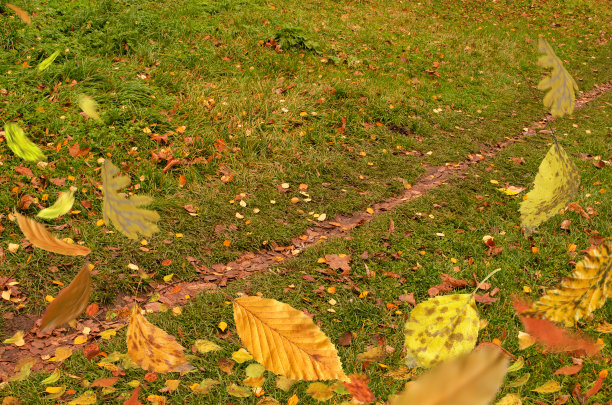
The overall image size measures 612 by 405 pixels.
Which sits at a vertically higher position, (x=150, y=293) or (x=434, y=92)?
(x=434, y=92)

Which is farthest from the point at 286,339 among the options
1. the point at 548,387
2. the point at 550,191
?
the point at 548,387

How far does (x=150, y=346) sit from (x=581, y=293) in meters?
0.37

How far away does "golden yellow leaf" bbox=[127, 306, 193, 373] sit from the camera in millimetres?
429

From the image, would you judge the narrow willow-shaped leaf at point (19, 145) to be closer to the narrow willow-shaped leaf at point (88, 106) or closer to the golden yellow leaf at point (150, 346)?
the narrow willow-shaped leaf at point (88, 106)

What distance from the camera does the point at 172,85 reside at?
5.25m

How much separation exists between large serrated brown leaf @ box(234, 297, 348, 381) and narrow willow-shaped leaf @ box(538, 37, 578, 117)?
0.24m

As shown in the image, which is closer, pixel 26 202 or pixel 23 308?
pixel 23 308

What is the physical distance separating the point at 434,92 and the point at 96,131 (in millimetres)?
4591

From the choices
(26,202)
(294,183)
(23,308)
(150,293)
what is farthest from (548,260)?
(26,202)

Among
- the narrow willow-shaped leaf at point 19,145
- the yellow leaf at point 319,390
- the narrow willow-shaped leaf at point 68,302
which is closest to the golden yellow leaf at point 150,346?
the narrow willow-shaped leaf at point 68,302

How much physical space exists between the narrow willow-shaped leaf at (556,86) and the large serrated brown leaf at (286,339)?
0.80 feet

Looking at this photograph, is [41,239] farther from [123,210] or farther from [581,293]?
[581,293]

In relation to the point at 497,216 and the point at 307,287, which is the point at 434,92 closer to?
the point at 497,216

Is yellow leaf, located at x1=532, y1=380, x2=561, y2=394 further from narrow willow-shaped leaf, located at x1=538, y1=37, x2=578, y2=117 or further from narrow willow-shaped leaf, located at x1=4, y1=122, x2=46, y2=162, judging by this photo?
narrow willow-shaped leaf, located at x1=4, y1=122, x2=46, y2=162
